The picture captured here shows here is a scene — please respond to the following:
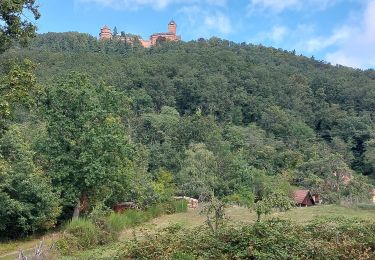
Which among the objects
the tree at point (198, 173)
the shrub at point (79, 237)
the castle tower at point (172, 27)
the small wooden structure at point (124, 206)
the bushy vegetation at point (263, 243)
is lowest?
the shrub at point (79, 237)

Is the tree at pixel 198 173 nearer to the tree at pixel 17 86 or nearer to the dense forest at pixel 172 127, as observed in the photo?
the dense forest at pixel 172 127

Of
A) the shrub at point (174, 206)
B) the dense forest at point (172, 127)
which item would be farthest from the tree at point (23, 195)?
the shrub at point (174, 206)

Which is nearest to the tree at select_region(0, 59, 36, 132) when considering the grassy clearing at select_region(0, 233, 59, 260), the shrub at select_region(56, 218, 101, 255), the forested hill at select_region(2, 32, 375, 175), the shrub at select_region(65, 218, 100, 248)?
the shrub at select_region(56, 218, 101, 255)

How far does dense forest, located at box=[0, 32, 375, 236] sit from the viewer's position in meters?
16.9

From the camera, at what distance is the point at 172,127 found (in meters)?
40.7

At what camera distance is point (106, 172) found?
1827cm

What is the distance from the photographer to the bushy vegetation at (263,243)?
7918 mm

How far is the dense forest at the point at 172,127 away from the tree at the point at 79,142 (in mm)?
44

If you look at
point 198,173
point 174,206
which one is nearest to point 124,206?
point 174,206

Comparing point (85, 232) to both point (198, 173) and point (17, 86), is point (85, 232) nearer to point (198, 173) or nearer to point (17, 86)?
point (17, 86)

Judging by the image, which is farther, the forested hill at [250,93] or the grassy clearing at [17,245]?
the forested hill at [250,93]

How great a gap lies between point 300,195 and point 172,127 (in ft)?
46.4

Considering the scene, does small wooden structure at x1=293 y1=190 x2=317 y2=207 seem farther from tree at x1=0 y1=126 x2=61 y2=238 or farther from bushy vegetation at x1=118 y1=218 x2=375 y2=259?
bushy vegetation at x1=118 y1=218 x2=375 y2=259

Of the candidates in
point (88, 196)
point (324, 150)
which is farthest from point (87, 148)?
point (324, 150)
